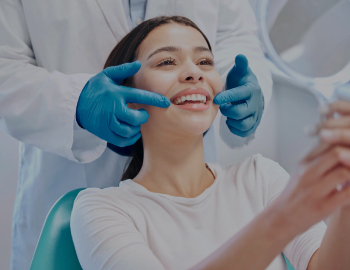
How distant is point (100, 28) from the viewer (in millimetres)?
1391

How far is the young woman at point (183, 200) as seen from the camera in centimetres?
71

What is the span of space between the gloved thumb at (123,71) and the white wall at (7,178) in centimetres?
115

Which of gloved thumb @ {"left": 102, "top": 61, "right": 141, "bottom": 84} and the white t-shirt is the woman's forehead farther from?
the white t-shirt

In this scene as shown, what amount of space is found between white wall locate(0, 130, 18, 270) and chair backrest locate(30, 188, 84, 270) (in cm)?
99

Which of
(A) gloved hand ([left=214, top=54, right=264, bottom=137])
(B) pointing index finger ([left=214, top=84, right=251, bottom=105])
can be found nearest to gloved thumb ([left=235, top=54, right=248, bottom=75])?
(A) gloved hand ([left=214, top=54, right=264, bottom=137])

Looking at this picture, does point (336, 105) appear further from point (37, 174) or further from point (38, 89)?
point (37, 174)

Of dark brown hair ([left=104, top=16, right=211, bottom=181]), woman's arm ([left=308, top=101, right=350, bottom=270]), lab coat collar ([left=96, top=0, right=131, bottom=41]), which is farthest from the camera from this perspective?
lab coat collar ([left=96, top=0, right=131, bottom=41])

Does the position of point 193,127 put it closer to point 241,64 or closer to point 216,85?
point 216,85

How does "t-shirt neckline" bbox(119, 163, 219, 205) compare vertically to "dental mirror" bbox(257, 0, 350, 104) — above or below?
below

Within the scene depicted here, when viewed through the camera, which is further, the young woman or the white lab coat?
the white lab coat

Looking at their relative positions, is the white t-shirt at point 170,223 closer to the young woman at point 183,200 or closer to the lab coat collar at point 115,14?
the young woman at point 183,200

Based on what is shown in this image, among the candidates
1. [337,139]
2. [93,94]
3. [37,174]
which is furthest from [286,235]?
[37,174]

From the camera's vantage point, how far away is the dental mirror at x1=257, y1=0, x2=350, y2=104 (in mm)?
890

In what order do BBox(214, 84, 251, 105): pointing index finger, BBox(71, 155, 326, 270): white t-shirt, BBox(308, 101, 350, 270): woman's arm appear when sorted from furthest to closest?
BBox(214, 84, 251, 105): pointing index finger
BBox(71, 155, 326, 270): white t-shirt
BBox(308, 101, 350, 270): woman's arm
